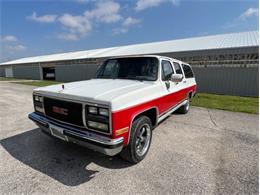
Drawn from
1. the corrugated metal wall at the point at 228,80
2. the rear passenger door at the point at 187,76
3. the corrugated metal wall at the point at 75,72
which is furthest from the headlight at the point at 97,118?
the corrugated metal wall at the point at 75,72

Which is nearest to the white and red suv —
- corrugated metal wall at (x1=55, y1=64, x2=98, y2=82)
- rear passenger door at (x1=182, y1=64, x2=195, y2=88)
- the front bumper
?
the front bumper

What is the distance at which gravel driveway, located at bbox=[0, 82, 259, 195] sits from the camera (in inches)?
99.3

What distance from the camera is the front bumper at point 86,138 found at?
2473 mm

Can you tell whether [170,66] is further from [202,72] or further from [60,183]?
[202,72]

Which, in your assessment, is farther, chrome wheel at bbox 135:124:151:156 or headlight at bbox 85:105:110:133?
chrome wheel at bbox 135:124:151:156

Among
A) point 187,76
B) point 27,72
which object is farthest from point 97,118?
point 27,72

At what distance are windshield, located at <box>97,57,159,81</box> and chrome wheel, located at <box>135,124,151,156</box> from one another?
113 centimetres

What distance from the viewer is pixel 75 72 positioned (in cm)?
2269

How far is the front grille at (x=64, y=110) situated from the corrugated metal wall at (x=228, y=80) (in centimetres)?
1225

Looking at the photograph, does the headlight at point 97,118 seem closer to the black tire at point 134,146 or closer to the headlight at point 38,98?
the black tire at point 134,146

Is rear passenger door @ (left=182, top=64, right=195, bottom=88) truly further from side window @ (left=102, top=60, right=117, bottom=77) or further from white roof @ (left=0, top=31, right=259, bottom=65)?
white roof @ (left=0, top=31, right=259, bottom=65)

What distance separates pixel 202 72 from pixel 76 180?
41.5ft

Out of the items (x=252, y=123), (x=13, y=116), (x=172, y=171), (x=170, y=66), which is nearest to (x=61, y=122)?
(x=172, y=171)

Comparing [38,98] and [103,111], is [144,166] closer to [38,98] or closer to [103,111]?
[103,111]
